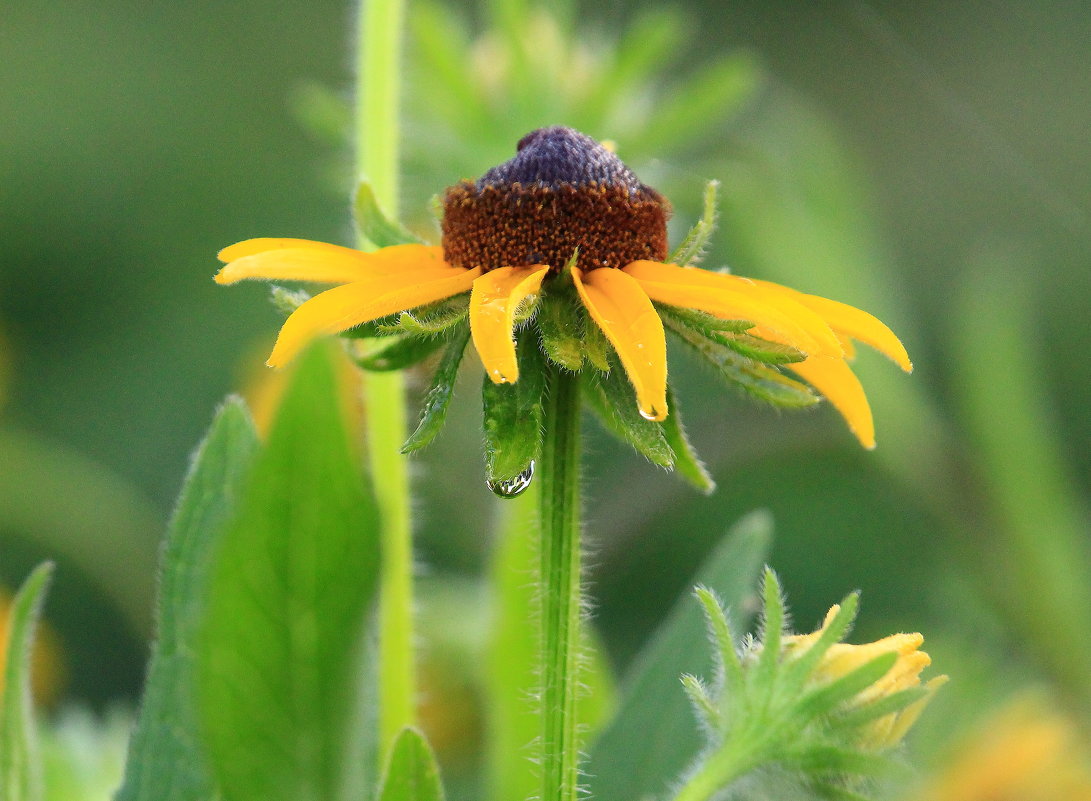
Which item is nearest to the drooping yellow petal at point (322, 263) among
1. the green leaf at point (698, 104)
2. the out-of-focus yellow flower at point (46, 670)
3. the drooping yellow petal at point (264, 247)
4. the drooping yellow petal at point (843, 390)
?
the drooping yellow petal at point (264, 247)

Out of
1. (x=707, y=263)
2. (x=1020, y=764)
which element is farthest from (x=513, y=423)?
(x=707, y=263)

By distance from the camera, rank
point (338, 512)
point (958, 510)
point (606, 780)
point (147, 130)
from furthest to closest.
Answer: point (147, 130), point (958, 510), point (606, 780), point (338, 512)

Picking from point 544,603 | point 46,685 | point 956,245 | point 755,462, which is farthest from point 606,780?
point 956,245

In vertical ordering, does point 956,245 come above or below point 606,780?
above

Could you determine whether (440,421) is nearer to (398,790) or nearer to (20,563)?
(398,790)

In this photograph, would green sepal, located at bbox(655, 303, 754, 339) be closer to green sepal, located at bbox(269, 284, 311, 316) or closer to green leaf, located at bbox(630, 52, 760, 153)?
green sepal, located at bbox(269, 284, 311, 316)

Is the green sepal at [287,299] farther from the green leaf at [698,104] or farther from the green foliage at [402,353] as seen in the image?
the green leaf at [698,104]

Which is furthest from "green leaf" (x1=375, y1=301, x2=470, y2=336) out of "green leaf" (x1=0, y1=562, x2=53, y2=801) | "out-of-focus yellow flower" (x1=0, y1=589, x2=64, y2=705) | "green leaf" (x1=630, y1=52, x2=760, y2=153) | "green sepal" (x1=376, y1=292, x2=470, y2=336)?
"out-of-focus yellow flower" (x1=0, y1=589, x2=64, y2=705)
